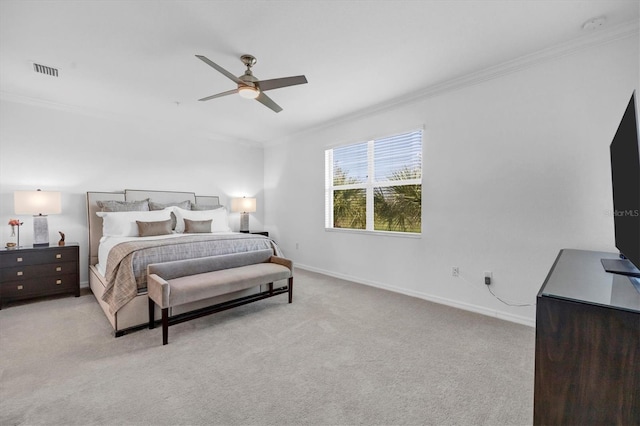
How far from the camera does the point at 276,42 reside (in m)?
2.37

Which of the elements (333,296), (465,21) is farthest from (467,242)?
(465,21)

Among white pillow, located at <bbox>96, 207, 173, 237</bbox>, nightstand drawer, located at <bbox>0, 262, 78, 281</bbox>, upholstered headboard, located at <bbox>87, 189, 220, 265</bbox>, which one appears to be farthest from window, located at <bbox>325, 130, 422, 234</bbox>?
nightstand drawer, located at <bbox>0, 262, 78, 281</bbox>

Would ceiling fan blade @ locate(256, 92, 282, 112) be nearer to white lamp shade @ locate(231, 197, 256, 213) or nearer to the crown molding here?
the crown molding

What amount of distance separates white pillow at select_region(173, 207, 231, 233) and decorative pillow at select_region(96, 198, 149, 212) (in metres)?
0.43

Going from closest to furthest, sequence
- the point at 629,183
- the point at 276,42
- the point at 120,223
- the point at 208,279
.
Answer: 1. the point at 629,183
2. the point at 276,42
3. the point at 208,279
4. the point at 120,223

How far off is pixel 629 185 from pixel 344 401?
73.1 inches

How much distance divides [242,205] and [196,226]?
136 cm

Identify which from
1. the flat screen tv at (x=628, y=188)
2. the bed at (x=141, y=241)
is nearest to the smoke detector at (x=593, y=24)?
the flat screen tv at (x=628, y=188)

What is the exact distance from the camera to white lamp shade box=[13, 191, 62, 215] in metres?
3.18

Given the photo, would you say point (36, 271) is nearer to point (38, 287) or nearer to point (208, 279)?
point (38, 287)

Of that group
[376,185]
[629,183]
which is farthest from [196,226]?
[629,183]

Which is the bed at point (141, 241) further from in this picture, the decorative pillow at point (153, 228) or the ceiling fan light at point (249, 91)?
the ceiling fan light at point (249, 91)

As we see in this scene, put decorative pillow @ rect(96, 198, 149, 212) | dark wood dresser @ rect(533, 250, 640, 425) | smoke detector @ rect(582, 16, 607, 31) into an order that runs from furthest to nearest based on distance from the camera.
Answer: decorative pillow @ rect(96, 198, 149, 212) < smoke detector @ rect(582, 16, 607, 31) < dark wood dresser @ rect(533, 250, 640, 425)

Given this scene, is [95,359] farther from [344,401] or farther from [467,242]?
[467,242]
